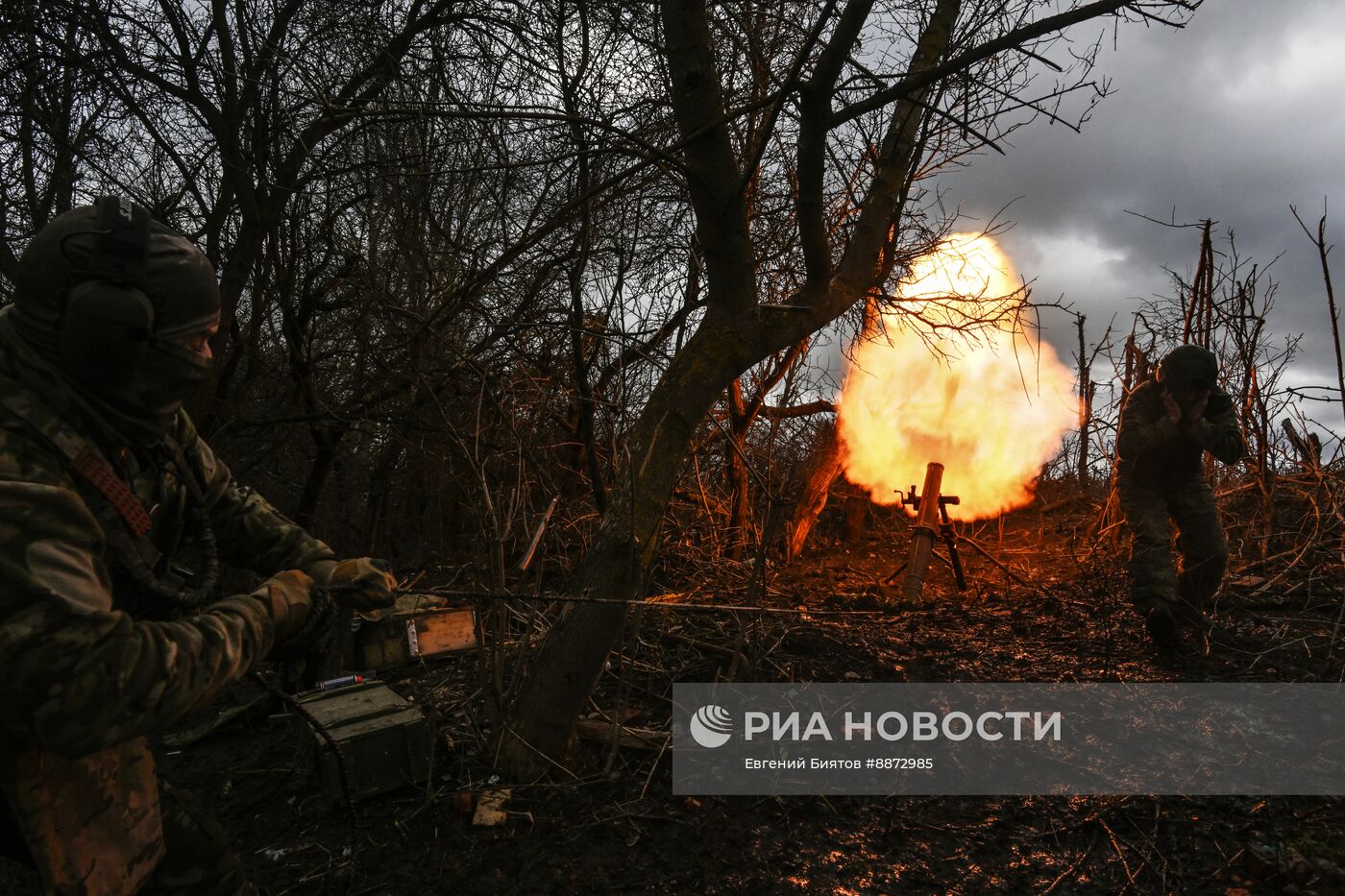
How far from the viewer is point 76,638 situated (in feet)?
5.23

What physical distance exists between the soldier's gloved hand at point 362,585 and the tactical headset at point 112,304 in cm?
85

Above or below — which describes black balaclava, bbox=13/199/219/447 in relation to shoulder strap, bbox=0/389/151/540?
above

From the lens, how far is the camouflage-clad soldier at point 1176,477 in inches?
210

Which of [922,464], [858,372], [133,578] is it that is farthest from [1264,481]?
[133,578]

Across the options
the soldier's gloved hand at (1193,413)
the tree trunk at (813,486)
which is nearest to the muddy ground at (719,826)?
the soldier's gloved hand at (1193,413)

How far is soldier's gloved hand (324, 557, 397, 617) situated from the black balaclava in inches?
25.9

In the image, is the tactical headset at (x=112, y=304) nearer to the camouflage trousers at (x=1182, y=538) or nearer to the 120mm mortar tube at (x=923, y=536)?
the camouflage trousers at (x=1182, y=538)

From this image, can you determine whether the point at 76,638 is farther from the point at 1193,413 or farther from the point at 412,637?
the point at 1193,413

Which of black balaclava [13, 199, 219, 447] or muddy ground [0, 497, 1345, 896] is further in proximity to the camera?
muddy ground [0, 497, 1345, 896]

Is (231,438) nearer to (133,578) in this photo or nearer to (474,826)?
(474,826)

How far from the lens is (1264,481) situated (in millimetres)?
7020

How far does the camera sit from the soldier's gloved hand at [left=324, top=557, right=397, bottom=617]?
7.77 ft

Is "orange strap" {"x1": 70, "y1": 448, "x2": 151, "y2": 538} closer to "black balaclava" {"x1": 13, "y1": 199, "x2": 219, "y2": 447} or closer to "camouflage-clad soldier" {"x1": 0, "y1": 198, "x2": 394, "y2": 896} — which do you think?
"camouflage-clad soldier" {"x1": 0, "y1": 198, "x2": 394, "y2": 896}

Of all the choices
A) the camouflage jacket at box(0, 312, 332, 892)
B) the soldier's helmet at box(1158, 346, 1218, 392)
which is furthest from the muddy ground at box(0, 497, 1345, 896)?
the soldier's helmet at box(1158, 346, 1218, 392)
